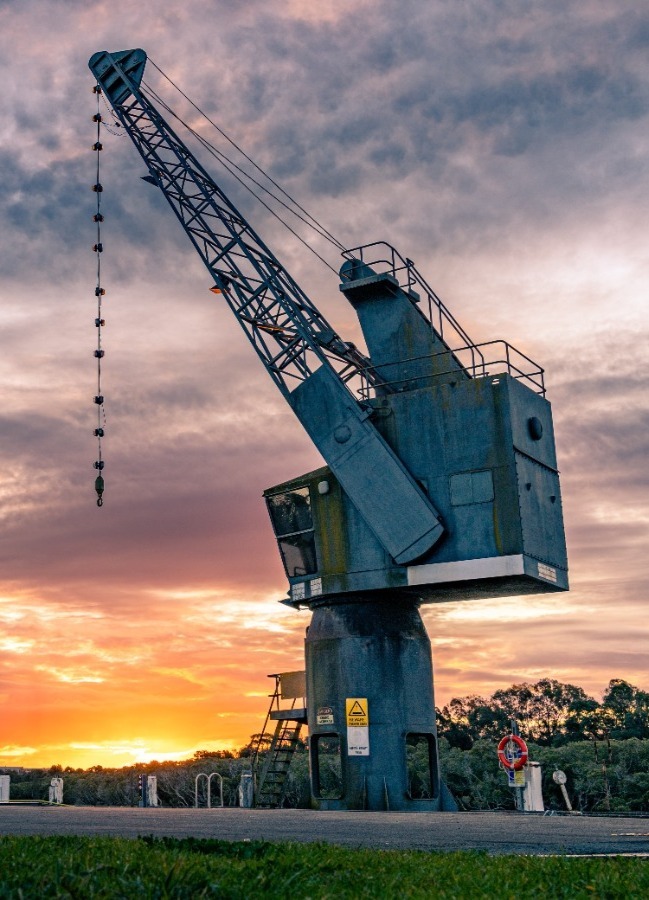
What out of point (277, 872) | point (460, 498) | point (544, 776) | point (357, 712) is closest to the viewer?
point (277, 872)

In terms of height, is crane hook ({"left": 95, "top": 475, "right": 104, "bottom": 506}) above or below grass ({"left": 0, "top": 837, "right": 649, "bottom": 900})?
above

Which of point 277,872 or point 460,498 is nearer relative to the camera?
point 277,872

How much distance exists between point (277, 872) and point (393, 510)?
2704cm

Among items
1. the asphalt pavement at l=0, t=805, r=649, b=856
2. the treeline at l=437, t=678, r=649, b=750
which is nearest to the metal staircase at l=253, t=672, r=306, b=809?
the asphalt pavement at l=0, t=805, r=649, b=856

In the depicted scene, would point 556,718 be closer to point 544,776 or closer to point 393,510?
point 544,776

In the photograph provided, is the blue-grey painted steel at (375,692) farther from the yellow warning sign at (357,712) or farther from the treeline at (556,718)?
the treeline at (556,718)

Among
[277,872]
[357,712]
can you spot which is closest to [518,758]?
[357,712]

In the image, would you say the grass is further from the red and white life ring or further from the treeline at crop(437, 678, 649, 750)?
the treeline at crop(437, 678, 649, 750)

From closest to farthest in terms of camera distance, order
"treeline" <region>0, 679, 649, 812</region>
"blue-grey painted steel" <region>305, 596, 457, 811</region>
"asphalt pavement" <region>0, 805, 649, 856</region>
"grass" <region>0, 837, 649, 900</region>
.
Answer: "grass" <region>0, 837, 649, 900</region> → "asphalt pavement" <region>0, 805, 649, 856</region> → "blue-grey painted steel" <region>305, 596, 457, 811</region> → "treeline" <region>0, 679, 649, 812</region>

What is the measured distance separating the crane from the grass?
23305 millimetres

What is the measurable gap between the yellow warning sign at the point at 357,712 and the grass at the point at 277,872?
25.1 meters

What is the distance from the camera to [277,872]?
Result: 909 centimetres

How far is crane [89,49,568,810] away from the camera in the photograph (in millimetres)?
35250

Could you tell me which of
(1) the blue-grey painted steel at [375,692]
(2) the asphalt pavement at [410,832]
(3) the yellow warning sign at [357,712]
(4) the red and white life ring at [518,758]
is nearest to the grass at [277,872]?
(2) the asphalt pavement at [410,832]
